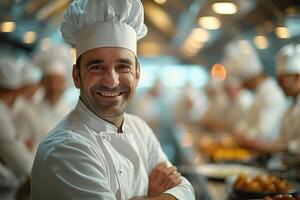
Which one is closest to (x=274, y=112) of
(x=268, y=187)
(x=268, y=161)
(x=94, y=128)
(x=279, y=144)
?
(x=279, y=144)

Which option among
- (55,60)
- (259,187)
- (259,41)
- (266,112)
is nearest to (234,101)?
(259,41)

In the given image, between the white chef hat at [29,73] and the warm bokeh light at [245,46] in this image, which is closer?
the white chef hat at [29,73]

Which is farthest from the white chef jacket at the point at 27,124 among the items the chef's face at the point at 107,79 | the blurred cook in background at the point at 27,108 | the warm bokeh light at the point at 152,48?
the warm bokeh light at the point at 152,48

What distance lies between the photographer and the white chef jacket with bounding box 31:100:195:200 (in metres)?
1.22

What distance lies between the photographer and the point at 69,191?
121 centimetres

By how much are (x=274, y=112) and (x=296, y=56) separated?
1749 millimetres

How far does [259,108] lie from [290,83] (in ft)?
6.02

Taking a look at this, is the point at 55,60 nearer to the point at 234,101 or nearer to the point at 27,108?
the point at 27,108

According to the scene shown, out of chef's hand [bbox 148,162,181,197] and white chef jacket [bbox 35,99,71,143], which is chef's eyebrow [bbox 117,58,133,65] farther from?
white chef jacket [bbox 35,99,71,143]

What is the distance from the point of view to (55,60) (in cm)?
325

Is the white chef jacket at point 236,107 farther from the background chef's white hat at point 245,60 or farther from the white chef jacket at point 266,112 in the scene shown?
the white chef jacket at point 266,112

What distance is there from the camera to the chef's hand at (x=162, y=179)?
145 cm

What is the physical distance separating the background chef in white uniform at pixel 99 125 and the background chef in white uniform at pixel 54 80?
1316 mm

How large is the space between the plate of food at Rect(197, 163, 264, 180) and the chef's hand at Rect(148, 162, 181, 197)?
2.95 ft
